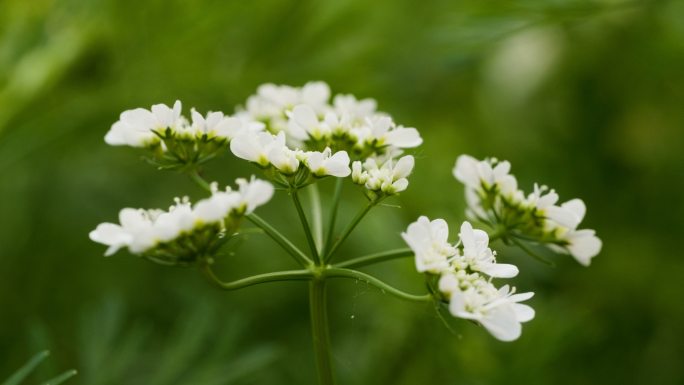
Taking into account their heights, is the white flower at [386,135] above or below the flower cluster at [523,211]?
above

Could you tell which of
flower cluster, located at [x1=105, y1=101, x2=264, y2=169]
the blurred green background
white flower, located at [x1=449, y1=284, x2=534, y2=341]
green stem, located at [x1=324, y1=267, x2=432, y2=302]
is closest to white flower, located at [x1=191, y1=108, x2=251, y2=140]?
flower cluster, located at [x1=105, y1=101, x2=264, y2=169]

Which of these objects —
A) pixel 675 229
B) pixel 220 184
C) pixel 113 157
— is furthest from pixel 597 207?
pixel 113 157

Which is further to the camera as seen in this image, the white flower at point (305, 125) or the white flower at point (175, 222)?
the white flower at point (305, 125)

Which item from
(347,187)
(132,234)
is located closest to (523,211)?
(132,234)

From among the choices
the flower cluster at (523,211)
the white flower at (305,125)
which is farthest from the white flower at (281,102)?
the flower cluster at (523,211)

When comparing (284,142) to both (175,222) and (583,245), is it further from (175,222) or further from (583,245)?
(583,245)

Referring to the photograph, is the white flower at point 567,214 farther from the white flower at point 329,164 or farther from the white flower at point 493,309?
the white flower at point 329,164

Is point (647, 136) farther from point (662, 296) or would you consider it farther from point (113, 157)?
point (113, 157)
